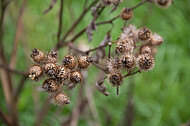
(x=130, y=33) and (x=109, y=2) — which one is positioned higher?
(x=109, y=2)

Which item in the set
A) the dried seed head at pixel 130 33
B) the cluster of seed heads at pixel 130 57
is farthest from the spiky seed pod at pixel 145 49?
the dried seed head at pixel 130 33

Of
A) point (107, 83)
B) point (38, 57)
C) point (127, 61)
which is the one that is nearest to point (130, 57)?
point (127, 61)

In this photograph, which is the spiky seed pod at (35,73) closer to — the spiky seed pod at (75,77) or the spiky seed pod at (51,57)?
the spiky seed pod at (51,57)

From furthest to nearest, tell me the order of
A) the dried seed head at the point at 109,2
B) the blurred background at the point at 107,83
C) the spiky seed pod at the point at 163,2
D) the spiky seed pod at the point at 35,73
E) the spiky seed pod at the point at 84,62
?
the blurred background at the point at 107,83 → the spiky seed pod at the point at 163,2 → the dried seed head at the point at 109,2 → the spiky seed pod at the point at 84,62 → the spiky seed pod at the point at 35,73

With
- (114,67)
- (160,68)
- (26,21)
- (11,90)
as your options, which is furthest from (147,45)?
(26,21)

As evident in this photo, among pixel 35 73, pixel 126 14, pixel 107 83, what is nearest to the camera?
pixel 35 73

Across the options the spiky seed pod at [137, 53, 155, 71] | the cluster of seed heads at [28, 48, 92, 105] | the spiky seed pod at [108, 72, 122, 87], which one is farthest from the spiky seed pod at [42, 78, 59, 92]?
the spiky seed pod at [137, 53, 155, 71]

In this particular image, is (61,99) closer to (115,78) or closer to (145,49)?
(115,78)

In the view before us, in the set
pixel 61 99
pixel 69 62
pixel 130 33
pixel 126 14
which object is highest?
pixel 126 14

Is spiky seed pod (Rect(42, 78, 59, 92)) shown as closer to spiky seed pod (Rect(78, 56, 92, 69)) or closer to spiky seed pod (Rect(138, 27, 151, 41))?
spiky seed pod (Rect(78, 56, 92, 69))
